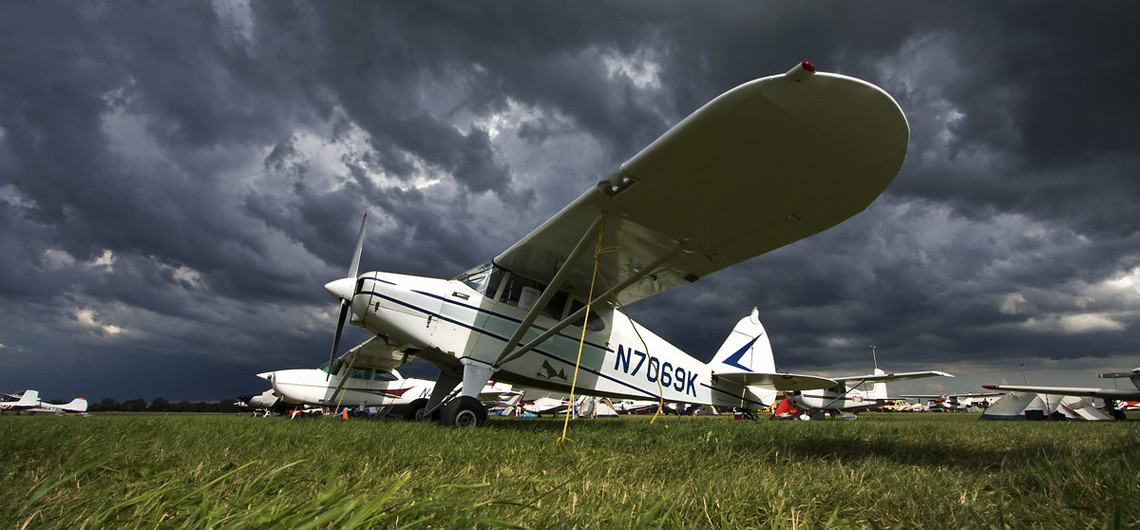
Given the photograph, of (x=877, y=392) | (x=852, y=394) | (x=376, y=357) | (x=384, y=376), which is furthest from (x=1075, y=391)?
(x=877, y=392)

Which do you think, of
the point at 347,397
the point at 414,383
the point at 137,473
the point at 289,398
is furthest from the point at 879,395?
the point at 137,473

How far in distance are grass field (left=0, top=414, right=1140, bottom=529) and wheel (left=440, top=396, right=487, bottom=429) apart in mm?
3209

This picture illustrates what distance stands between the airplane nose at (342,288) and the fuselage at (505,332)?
19cm

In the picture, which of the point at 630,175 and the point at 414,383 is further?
the point at 414,383

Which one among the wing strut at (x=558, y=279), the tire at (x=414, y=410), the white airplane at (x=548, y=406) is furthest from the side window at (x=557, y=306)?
the white airplane at (x=548, y=406)

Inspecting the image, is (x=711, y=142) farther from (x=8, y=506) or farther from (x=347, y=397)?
(x=347, y=397)

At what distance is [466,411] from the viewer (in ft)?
20.7

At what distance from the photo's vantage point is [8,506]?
1.10 m

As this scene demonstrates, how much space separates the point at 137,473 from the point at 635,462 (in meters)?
2.16

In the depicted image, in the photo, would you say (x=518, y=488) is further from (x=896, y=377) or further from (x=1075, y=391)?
(x=1075, y=391)

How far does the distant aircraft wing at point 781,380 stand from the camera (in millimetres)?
8938

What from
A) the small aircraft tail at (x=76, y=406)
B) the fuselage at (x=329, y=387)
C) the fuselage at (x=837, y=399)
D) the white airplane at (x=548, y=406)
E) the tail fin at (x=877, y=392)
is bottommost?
the small aircraft tail at (x=76, y=406)

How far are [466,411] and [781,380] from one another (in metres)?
6.49

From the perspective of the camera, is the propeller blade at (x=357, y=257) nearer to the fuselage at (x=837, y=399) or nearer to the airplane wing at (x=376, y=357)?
the airplane wing at (x=376, y=357)
